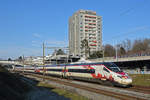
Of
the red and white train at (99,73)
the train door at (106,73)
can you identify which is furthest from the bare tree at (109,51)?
the train door at (106,73)

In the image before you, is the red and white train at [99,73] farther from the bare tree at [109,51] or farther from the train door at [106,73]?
the bare tree at [109,51]

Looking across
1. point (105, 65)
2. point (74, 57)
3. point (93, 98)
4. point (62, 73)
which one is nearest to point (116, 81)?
point (105, 65)

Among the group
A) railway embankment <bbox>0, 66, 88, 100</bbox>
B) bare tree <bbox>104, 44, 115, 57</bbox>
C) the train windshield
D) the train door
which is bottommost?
railway embankment <bbox>0, 66, 88, 100</bbox>

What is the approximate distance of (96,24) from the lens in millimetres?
137500

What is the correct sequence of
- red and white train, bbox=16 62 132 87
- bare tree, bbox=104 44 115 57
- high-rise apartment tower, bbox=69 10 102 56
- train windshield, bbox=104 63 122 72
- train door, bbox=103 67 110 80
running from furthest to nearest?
high-rise apartment tower, bbox=69 10 102 56, bare tree, bbox=104 44 115 57, train door, bbox=103 67 110 80, train windshield, bbox=104 63 122 72, red and white train, bbox=16 62 132 87

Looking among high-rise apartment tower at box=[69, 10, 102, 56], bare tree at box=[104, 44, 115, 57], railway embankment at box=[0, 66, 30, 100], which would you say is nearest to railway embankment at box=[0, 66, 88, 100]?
railway embankment at box=[0, 66, 30, 100]

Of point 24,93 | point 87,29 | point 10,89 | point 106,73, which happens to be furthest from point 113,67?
point 87,29

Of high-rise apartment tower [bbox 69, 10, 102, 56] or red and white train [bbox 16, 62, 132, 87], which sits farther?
high-rise apartment tower [bbox 69, 10, 102, 56]

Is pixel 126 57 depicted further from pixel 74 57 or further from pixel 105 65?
pixel 74 57

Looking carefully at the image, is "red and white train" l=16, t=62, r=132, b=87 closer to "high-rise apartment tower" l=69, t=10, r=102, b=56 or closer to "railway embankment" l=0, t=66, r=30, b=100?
"railway embankment" l=0, t=66, r=30, b=100

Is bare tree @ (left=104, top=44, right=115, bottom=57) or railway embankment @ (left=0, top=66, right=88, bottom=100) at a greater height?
bare tree @ (left=104, top=44, right=115, bottom=57)

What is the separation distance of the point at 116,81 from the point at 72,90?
5.68 m

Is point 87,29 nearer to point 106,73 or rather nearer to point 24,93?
point 106,73

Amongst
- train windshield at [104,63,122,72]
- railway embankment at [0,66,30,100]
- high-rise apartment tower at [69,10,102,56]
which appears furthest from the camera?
high-rise apartment tower at [69,10,102,56]
